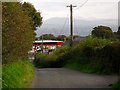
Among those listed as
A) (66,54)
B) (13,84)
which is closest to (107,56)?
(13,84)

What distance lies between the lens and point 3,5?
48.6 feet

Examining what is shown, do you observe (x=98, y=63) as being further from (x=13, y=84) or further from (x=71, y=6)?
(x=71, y=6)

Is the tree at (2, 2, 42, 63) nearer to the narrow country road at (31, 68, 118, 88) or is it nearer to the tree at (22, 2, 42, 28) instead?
the narrow country road at (31, 68, 118, 88)

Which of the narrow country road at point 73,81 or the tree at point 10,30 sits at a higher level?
the tree at point 10,30

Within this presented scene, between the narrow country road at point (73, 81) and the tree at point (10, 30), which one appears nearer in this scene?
the tree at point (10, 30)

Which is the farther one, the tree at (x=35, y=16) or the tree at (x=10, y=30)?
the tree at (x=35, y=16)

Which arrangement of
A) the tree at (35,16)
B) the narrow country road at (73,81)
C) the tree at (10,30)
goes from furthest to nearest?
1. the tree at (35,16)
2. the narrow country road at (73,81)
3. the tree at (10,30)

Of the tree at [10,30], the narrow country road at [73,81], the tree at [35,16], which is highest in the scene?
the tree at [35,16]

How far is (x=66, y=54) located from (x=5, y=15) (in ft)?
119

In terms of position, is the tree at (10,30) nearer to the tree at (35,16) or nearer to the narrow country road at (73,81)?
the narrow country road at (73,81)

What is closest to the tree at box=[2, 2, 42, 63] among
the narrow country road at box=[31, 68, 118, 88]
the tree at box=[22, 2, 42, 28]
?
the narrow country road at box=[31, 68, 118, 88]

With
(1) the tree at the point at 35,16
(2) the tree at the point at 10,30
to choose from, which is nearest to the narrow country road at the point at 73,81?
(2) the tree at the point at 10,30

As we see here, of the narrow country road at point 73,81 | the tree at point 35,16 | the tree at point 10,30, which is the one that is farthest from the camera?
the tree at point 35,16

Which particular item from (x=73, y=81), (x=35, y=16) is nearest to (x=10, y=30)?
→ (x=73, y=81)
